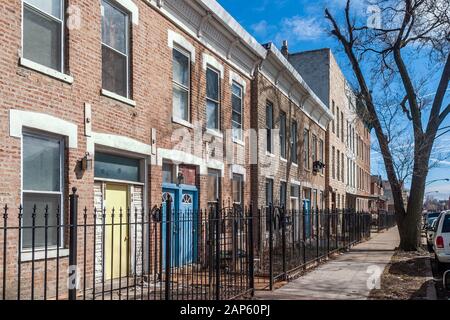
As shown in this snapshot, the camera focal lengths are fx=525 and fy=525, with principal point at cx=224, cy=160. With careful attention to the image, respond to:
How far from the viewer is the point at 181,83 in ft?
42.6

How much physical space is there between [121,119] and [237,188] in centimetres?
710

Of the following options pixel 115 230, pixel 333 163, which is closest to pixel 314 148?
pixel 333 163

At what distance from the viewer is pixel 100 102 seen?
9.57 m

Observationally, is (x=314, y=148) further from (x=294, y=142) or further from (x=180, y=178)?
(x=180, y=178)

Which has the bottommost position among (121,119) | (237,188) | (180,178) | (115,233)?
(115,233)

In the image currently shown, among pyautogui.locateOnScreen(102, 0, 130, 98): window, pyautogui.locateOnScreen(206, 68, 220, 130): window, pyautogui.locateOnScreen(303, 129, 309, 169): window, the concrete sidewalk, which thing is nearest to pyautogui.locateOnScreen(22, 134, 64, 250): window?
pyautogui.locateOnScreen(102, 0, 130, 98): window

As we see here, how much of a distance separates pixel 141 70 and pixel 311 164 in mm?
16728

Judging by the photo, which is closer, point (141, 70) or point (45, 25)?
point (45, 25)

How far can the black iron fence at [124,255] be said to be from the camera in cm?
595

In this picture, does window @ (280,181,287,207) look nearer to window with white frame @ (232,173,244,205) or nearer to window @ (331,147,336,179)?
window with white frame @ (232,173,244,205)

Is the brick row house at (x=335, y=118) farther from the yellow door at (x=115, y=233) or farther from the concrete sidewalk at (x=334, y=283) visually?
the yellow door at (x=115, y=233)
